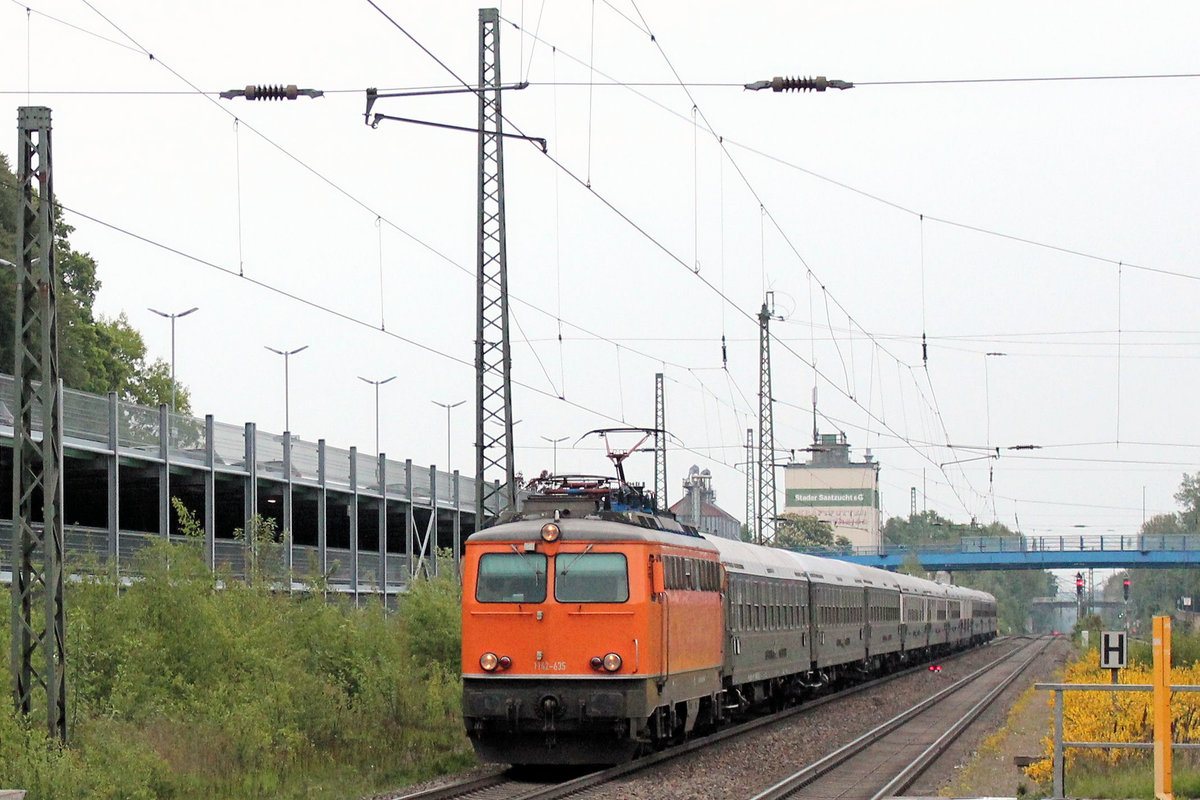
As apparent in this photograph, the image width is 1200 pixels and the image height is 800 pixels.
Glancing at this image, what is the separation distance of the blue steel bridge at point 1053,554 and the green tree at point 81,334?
40.7m

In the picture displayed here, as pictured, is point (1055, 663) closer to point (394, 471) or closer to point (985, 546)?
point (394, 471)

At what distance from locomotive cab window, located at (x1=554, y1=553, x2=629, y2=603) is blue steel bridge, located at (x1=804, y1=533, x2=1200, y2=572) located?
2758 inches

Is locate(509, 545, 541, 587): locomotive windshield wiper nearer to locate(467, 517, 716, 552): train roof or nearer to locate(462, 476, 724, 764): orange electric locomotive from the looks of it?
locate(462, 476, 724, 764): orange electric locomotive

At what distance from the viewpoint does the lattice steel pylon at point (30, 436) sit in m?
16.4

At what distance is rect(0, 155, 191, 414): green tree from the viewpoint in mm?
57188

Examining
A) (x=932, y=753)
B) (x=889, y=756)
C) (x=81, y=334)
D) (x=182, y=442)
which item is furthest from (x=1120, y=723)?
(x=81, y=334)

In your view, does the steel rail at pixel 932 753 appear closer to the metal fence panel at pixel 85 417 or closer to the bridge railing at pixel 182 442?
the bridge railing at pixel 182 442

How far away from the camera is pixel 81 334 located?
66.6m

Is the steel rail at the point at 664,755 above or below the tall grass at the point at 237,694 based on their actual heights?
below

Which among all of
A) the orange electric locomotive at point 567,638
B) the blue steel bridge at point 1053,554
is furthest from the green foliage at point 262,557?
the blue steel bridge at point 1053,554

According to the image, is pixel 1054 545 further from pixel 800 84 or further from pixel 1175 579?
pixel 800 84

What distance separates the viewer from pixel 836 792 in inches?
733

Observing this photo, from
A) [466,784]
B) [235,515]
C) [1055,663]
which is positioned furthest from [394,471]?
[466,784]

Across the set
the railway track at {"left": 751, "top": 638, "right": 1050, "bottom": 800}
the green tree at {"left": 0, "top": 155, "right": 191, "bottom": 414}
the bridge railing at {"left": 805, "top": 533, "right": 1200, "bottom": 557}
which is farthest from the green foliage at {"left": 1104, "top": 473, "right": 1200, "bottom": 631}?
the railway track at {"left": 751, "top": 638, "right": 1050, "bottom": 800}
